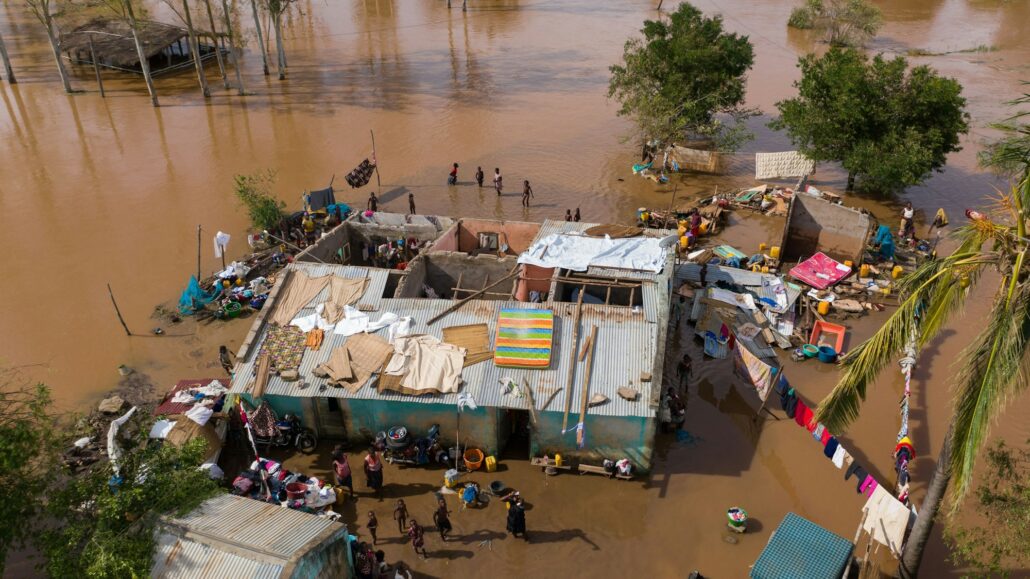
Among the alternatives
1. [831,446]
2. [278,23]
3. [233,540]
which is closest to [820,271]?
[831,446]

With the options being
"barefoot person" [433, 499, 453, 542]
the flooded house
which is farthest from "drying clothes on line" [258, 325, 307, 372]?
"barefoot person" [433, 499, 453, 542]

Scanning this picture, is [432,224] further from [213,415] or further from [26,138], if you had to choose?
[26,138]

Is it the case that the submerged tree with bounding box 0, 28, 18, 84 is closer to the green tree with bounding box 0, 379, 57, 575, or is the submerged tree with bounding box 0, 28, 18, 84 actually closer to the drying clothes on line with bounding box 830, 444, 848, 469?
the green tree with bounding box 0, 379, 57, 575

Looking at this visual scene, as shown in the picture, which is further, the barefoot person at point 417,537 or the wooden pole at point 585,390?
the wooden pole at point 585,390

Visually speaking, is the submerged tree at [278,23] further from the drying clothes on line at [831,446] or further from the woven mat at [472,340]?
the drying clothes on line at [831,446]

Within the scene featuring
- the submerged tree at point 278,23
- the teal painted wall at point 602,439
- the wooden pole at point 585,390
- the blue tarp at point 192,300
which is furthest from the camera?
the submerged tree at point 278,23

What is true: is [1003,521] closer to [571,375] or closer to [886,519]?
[886,519]

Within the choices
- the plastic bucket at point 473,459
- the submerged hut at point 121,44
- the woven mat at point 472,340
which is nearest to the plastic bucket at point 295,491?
the plastic bucket at point 473,459
